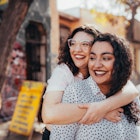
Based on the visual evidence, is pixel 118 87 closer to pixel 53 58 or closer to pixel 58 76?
pixel 58 76

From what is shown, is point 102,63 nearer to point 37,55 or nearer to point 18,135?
point 18,135

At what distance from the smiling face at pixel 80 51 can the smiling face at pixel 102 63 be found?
1.67ft

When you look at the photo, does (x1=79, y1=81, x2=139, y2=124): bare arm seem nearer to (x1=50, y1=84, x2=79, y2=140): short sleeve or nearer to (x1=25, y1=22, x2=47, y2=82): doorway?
(x1=50, y1=84, x2=79, y2=140): short sleeve

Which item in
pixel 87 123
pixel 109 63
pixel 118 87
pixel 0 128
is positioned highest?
pixel 109 63

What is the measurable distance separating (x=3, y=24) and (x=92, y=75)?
4.11 metres

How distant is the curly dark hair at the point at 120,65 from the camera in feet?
7.04

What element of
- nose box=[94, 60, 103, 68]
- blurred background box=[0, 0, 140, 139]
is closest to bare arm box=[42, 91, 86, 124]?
nose box=[94, 60, 103, 68]

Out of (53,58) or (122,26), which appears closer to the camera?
(53,58)

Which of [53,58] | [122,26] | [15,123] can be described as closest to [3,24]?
[15,123]

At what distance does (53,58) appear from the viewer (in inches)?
467

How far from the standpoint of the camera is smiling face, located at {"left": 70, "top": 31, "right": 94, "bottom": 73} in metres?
2.66

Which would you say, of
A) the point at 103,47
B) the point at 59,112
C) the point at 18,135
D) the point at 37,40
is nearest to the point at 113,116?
the point at 59,112

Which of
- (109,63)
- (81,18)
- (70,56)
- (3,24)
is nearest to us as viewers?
(109,63)

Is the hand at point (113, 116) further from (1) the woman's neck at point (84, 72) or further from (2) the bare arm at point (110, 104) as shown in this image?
(1) the woman's neck at point (84, 72)
